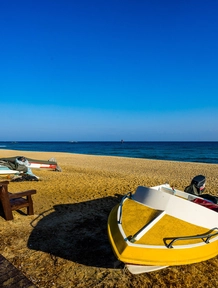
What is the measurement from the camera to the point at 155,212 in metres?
4.32

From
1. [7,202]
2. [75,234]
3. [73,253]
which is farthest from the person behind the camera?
[7,202]

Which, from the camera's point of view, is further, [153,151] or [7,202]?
[153,151]

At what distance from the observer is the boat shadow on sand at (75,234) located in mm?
4562

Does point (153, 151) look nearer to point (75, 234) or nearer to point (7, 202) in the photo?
point (7, 202)

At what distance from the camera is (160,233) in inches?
149

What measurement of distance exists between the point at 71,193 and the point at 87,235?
14.3 ft

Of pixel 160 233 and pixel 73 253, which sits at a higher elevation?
pixel 160 233

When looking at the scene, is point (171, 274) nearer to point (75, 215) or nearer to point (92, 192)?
point (75, 215)

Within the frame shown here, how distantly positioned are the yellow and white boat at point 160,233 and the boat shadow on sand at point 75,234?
0.89 meters

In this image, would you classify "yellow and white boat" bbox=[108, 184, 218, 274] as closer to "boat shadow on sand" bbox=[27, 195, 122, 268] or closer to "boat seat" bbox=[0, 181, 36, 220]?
"boat shadow on sand" bbox=[27, 195, 122, 268]

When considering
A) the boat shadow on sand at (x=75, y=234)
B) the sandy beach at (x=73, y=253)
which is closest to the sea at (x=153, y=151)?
the boat shadow on sand at (x=75, y=234)

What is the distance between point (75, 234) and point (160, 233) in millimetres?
2599

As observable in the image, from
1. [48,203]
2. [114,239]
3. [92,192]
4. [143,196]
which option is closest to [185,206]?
[143,196]

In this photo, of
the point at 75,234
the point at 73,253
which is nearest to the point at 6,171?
the point at 75,234
